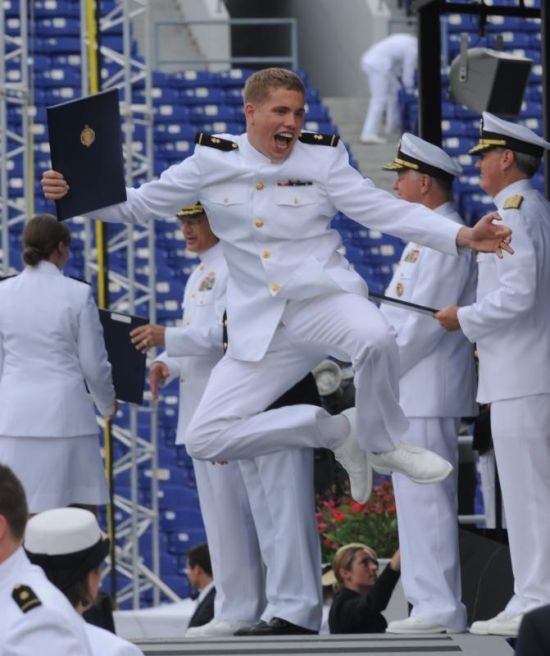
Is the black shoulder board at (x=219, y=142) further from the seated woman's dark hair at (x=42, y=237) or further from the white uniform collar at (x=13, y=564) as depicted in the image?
the white uniform collar at (x=13, y=564)

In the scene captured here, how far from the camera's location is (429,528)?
19.9 feet

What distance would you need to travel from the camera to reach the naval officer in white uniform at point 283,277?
17.9ft

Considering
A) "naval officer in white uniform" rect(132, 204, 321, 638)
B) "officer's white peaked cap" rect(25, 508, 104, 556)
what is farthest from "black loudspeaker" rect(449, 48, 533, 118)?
"officer's white peaked cap" rect(25, 508, 104, 556)

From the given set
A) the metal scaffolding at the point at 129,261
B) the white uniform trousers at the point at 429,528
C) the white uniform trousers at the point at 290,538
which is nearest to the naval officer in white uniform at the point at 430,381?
the white uniform trousers at the point at 429,528

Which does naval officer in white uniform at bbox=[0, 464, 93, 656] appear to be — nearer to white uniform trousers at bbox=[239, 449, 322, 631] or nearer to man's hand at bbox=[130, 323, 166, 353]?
white uniform trousers at bbox=[239, 449, 322, 631]

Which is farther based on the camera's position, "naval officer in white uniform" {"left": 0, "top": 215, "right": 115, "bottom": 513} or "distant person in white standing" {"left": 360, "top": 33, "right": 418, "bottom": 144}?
"distant person in white standing" {"left": 360, "top": 33, "right": 418, "bottom": 144}

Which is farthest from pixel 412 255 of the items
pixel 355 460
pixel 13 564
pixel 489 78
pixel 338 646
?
pixel 13 564

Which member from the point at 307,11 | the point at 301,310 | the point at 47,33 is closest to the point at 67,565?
the point at 301,310

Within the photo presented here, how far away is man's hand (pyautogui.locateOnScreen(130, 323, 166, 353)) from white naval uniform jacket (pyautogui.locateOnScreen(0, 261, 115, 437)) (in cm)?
12

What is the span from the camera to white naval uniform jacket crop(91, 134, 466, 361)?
554 centimetres

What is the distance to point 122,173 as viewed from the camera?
18.3ft

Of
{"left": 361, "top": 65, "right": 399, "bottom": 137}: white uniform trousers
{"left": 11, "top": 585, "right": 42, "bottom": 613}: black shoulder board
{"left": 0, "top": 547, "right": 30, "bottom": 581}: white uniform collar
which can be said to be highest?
{"left": 0, "top": 547, "right": 30, "bottom": 581}: white uniform collar

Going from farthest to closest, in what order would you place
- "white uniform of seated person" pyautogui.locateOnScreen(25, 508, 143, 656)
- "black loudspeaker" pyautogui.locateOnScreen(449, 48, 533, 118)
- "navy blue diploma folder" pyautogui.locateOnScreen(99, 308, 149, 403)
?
"black loudspeaker" pyautogui.locateOnScreen(449, 48, 533, 118), "navy blue diploma folder" pyautogui.locateOnScreen(99, 308, 149, 403), "white uniform of seated person" pyautogui.locateOnScreen(25, 508, 143, 656)

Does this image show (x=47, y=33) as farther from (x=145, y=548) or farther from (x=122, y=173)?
(x=122, y=173)
